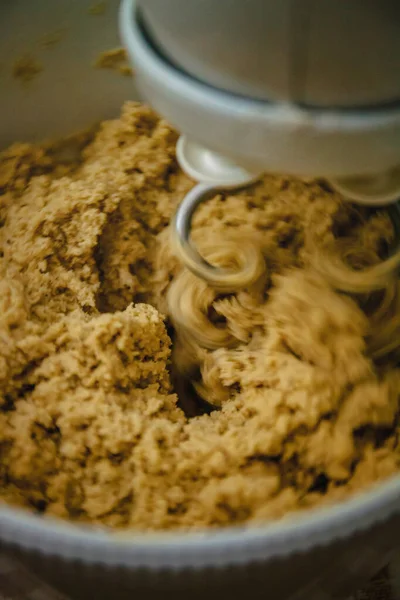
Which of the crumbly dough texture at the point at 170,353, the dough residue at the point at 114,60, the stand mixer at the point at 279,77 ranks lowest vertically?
the crumbly dough texture at the point at 170,353

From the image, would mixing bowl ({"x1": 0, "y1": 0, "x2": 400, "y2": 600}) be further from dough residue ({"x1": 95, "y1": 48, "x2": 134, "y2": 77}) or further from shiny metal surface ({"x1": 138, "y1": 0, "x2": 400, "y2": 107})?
dough residue ({"x1": 95, "y1": 48, "x2": 134, "y2": 77})

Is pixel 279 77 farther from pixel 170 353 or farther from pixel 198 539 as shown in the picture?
pixel 170 353

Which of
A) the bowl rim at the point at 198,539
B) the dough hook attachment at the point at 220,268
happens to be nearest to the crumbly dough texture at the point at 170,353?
the dough hook attachment at the point at 220,268

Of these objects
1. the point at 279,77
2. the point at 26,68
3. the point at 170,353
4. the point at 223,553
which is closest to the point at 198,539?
the point at 223,553

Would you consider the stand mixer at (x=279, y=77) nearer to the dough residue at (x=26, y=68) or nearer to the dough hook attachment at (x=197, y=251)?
the dough hook attachment at (x=197, y=251)

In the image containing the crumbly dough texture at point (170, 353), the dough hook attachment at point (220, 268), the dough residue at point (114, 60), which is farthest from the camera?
the dough residue at point (114, 60)

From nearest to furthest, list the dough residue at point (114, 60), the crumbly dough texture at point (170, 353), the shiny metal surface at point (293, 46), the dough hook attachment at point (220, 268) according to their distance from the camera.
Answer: the shiny metal surface at point (293, 46)
the crumbly dough texture at point (170, 353)
the dough hook attachment at point (220, 268)
the dough residue at point (114, 60)
